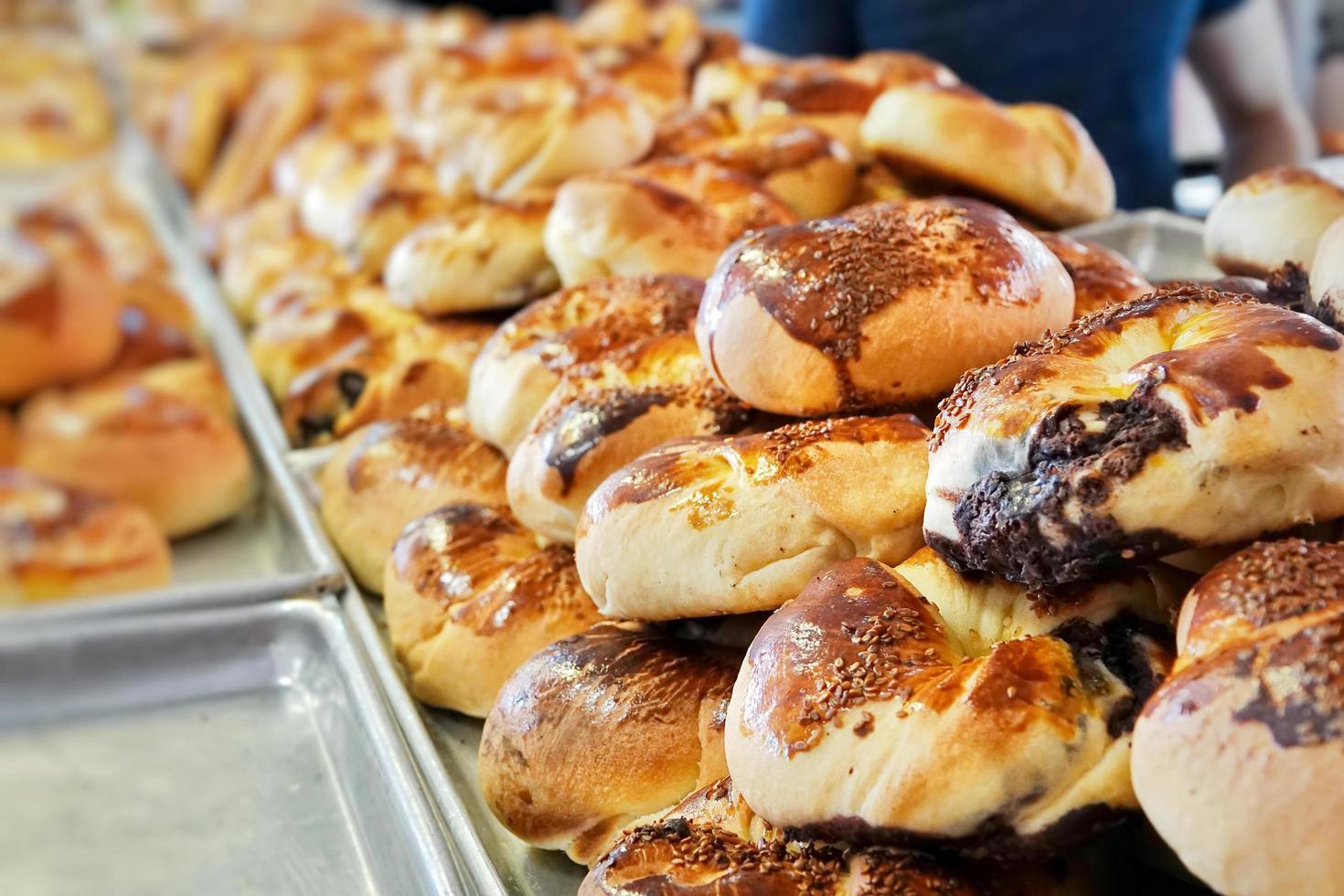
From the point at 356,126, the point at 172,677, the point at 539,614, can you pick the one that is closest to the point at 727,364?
the point at 539,614

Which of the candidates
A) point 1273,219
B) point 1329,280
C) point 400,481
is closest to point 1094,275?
point 1273,219

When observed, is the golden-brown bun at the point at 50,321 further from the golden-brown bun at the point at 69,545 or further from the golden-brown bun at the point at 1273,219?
the golden-brown bun at the point at 1273,219

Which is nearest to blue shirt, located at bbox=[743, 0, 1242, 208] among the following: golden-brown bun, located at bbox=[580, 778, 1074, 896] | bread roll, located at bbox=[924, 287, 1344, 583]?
bread roll, located at bbox=[924, 287, 1344, 583]

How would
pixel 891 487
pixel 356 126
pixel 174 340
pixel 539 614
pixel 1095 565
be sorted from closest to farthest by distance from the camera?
pixel 1095 565 → pixel 891 487 → pixel 539 614 → pixel 174 340 → pixel 356 126

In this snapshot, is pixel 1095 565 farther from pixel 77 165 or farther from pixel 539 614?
pixel 77 165

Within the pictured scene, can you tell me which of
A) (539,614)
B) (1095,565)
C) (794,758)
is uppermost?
(1095,565)

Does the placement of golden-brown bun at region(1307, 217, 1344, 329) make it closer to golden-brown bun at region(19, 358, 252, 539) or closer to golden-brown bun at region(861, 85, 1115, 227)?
golden-brown bun at region(861, 85, 1115, 227)

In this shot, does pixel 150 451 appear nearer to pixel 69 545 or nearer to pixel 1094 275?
pixel 69 545

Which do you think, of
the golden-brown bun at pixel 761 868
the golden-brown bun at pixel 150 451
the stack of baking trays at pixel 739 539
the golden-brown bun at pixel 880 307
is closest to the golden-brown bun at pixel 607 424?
the stack of baking trays at pixel 739 539
